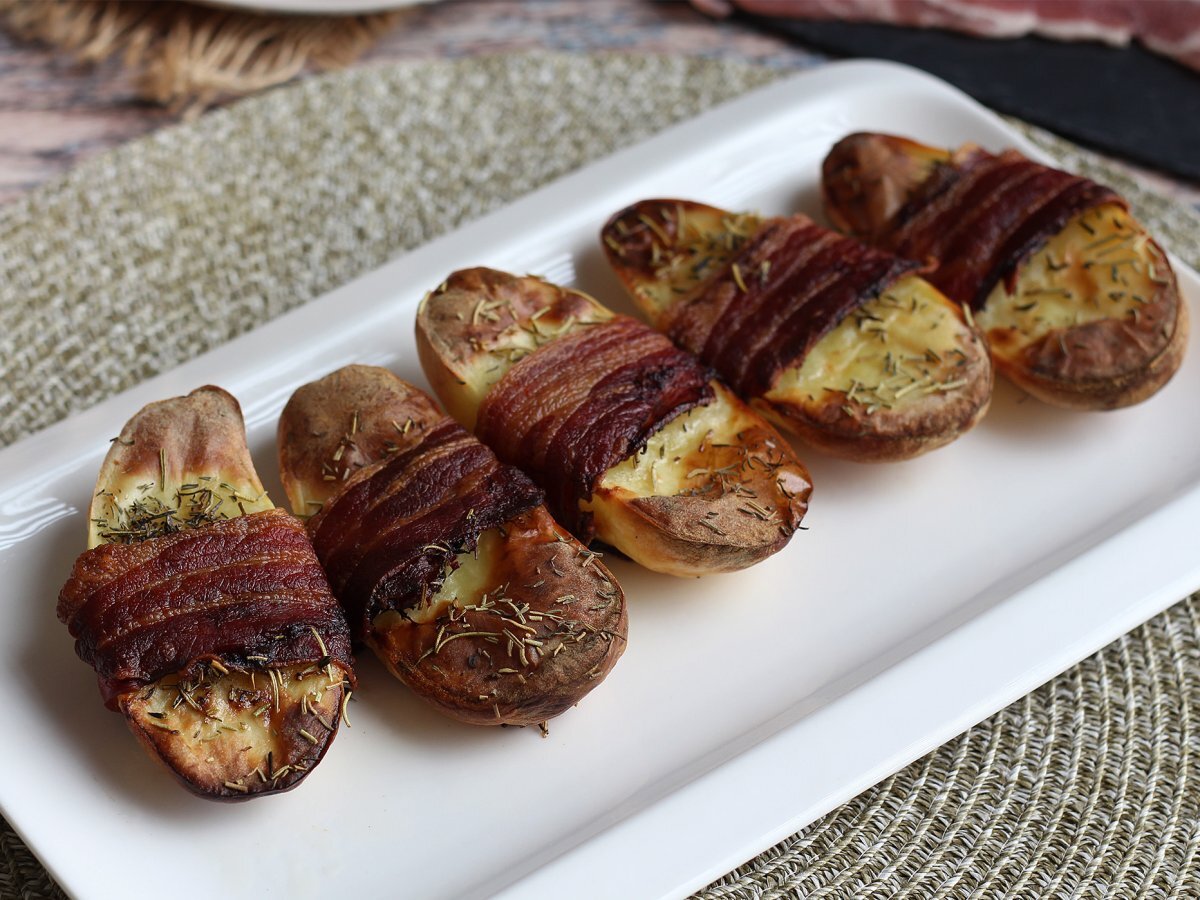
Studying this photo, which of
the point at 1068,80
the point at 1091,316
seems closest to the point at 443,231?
the point at 1091,316

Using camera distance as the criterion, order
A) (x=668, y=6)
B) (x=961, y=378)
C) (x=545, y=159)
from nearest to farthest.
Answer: (x=961, y=378) < (x=545, y=159) < (x=668, y=6)

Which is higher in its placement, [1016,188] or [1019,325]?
[1016,188]

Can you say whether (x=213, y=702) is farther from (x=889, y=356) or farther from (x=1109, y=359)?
(x=1109, y=359)

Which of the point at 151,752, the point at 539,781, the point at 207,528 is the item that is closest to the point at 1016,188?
the point at 539,781

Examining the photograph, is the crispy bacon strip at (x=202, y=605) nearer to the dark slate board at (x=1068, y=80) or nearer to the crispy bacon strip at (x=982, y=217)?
the crispy bacon strip at (x=982, y=217)

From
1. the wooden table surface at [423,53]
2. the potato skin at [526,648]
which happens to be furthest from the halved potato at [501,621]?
the wooden table surface at [423,53]

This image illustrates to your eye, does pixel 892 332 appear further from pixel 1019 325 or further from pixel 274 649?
pixel 274 649

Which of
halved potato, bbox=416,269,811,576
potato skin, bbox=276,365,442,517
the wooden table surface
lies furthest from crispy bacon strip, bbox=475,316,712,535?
the wooden table surface
